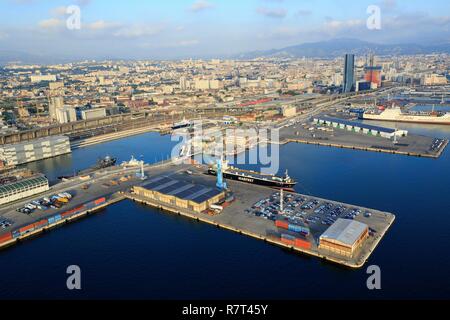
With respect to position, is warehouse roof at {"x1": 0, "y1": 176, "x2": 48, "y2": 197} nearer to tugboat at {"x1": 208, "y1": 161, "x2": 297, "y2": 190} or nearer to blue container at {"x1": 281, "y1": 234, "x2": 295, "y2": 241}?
tugboat at {"x1": 208, "y1": 161, "x2": 297, "y2": 190}

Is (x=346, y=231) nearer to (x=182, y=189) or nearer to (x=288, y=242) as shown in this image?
(x=288, y=242)

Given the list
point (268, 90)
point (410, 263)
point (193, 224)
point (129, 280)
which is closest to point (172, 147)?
point (193, 224)

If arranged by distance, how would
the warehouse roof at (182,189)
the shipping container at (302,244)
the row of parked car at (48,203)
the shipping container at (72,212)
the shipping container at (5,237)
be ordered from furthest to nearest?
the warehouse roof at (182,189) < the row of parked car at (48,203) < the shipping container at (72,212) < the shipping container at (5,237) < the shipping container at (302,244)

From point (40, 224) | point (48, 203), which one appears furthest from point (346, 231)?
point (48, 203)

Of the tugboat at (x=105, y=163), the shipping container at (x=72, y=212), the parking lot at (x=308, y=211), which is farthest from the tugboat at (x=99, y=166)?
the parking lot at (x=308, y=211)

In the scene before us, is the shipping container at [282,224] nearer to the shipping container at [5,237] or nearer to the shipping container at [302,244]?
the shipping container at [302,244]

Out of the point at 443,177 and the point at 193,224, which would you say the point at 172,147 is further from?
the point at 443,177

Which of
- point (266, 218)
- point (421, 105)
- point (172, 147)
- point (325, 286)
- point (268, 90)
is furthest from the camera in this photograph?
point (268, 90)
